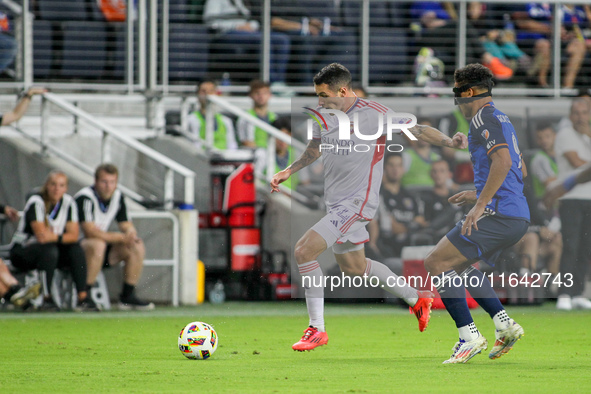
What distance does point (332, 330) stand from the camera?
10.2 metres

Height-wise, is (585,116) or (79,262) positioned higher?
(585,116)

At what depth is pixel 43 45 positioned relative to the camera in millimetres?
15383

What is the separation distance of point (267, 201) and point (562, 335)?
5392 mm

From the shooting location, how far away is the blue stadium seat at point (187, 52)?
15672 mm

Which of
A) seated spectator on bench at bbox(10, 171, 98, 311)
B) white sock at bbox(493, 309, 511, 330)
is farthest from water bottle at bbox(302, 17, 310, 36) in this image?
white sock at bbox(493, 309, 511, 330)

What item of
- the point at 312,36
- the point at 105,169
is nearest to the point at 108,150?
the point at 105,169

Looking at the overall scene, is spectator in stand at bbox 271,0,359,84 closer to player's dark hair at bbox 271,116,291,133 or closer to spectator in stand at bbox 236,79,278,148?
player's dark hair at bbox 271,116,291,133

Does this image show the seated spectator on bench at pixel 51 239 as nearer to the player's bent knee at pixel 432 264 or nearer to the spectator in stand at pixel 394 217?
the spectator in stand at pixel 394 217

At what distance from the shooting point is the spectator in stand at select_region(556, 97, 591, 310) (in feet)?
31.1

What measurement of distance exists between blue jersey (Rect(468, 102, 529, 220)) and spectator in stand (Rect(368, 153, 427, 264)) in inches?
65.1

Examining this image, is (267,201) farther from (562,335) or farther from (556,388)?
(556,388)

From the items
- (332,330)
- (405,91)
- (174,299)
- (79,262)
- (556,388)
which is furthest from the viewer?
(405,91)

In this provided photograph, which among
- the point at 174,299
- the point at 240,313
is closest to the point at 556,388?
the point at 240,313

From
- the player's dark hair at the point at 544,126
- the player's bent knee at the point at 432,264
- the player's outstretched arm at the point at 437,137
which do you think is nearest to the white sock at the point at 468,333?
the player's bent knee at the point at 432,264
